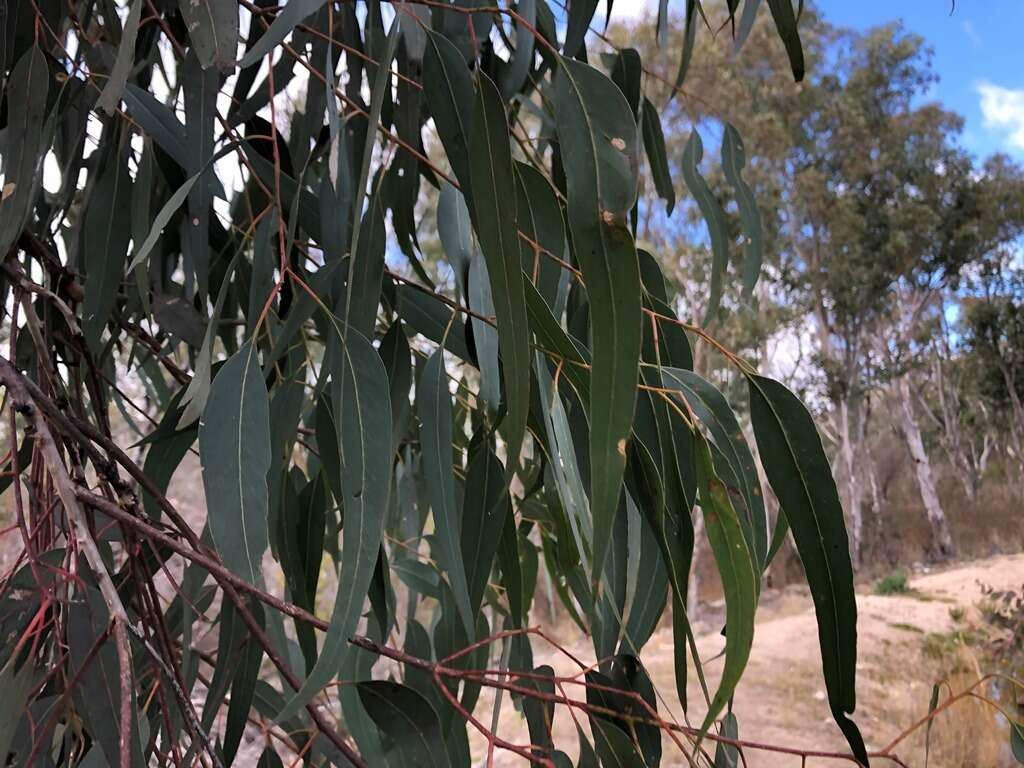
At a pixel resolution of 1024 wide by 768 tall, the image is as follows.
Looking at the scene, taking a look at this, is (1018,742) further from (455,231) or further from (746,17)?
(746,17)

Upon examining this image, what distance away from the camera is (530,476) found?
1.04 metres

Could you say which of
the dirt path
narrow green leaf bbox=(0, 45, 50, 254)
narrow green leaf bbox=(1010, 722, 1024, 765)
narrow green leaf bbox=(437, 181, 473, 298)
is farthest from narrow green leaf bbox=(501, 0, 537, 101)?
the dirt path

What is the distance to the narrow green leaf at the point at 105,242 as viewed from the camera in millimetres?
704

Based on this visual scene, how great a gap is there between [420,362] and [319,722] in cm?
45

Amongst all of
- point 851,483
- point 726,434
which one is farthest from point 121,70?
point 851,483

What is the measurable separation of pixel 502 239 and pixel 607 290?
3.0 inches

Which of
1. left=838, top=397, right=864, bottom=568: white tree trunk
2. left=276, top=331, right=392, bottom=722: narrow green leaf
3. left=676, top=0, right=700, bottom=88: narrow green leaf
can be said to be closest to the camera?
left=276, top=331, right=392, bottom=722: narrow green leaf

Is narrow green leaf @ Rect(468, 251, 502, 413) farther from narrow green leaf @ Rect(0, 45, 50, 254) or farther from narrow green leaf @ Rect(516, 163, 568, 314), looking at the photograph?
narrow green leaf @ Rect(0, 45, 50, 254)

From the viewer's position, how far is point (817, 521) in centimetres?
48

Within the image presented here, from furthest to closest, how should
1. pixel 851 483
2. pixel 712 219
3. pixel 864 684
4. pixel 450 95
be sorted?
pixel 851 483 < pixel 864 684 < pixel 712 219 < pixel 450 95

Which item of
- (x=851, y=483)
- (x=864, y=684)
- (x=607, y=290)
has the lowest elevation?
(x=864, y=684)

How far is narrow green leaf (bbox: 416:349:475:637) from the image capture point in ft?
1.83

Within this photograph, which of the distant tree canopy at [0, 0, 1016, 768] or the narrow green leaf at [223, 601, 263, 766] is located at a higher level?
the distant tree canopy at [0, 0, 1016, 768]

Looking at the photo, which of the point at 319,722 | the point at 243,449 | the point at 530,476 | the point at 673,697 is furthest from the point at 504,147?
the point at 673,697
